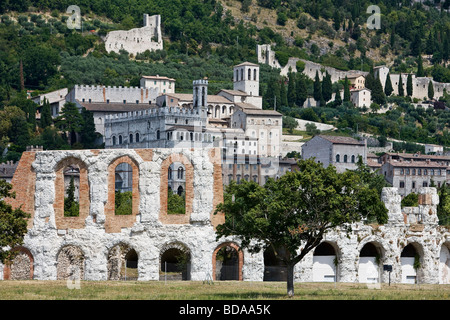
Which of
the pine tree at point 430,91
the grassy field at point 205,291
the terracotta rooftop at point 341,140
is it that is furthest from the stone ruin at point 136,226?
the pine tree at point 430,91

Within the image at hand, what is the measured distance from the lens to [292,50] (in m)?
197

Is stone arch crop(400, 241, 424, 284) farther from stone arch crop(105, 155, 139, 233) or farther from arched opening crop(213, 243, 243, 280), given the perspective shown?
stone arch crop(105, 155, 139, 233)

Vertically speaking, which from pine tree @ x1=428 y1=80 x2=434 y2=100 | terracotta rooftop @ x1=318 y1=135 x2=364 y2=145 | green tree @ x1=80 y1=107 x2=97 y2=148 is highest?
pine tree @ x1=428 y1=80 x2=434 y2=100

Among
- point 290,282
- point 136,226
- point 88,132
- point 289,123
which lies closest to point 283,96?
point 289,123

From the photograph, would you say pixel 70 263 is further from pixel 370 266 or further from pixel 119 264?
pixel 370 266

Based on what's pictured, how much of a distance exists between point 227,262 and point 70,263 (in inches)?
309

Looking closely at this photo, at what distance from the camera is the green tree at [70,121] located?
12294cm

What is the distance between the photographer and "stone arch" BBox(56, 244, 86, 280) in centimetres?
4778

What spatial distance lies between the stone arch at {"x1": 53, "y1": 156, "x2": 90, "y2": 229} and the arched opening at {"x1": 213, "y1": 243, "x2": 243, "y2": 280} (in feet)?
21.6

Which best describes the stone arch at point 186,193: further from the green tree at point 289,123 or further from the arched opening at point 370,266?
the green tree at point 289,123

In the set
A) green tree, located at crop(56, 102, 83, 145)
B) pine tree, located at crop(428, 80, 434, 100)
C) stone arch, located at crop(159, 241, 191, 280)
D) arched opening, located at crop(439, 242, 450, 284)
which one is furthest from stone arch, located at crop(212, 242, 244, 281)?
pine tree, located at crop(428, 80, 434, 100)

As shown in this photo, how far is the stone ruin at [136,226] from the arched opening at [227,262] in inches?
4.1
